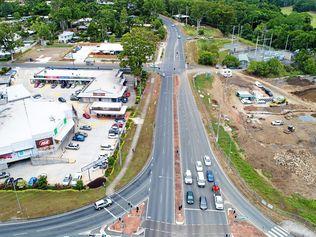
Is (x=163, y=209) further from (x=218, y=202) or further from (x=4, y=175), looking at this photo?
(x=4, y=175)

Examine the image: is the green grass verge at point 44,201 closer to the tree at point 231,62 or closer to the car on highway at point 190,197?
the car on highway at point 190,197

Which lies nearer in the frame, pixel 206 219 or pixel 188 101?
pixel 206 219

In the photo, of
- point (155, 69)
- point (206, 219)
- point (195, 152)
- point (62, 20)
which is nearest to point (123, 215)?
point (206, 219)

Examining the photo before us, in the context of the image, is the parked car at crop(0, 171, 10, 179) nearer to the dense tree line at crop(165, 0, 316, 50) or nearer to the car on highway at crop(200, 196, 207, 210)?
the car on highway at crop(200, 196, 207, 210)

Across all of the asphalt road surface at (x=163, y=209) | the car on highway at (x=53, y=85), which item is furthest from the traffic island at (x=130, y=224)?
the car on highway at (x=53, y=85)

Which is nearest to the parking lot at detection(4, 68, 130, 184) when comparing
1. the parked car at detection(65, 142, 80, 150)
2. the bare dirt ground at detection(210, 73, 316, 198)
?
the parked car at detection(65, 142, 80, 150)

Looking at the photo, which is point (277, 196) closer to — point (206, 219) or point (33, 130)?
point (206, 219)

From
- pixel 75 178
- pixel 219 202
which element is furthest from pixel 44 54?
pixel 219 202
